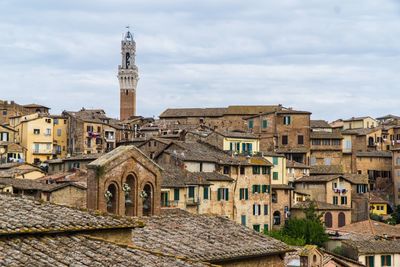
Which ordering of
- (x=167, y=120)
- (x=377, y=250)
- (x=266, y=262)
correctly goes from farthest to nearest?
(x=167, y=120), (x=377, y=250), (x=266, y=262)

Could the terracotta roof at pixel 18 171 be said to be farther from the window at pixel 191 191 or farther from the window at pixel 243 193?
the window at pixel 243 193

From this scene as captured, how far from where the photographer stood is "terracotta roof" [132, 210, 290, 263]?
20.3m

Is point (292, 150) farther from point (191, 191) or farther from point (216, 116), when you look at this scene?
point (191, 191)

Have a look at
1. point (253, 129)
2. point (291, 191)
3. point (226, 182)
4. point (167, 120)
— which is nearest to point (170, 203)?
point (226, 182)

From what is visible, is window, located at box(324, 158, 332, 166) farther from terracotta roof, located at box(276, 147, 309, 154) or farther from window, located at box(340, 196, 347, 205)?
window, located at box(340, 196, 347, 205)

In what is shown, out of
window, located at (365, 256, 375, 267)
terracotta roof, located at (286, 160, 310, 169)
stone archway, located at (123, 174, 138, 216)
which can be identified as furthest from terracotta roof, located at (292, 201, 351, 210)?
stone archway, located at (123, 174, 138, 216)

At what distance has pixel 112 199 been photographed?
26344 millimetres

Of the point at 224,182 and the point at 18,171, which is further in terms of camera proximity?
the point at 18,171

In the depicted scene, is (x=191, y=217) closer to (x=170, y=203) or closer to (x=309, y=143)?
(x=170, y=203)

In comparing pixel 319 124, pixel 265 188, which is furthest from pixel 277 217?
pixel 319 124

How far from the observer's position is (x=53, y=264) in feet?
39.7

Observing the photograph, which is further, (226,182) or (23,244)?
(226,182)

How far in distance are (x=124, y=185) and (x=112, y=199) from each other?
79 centimetres

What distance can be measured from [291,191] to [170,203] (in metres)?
23.0
